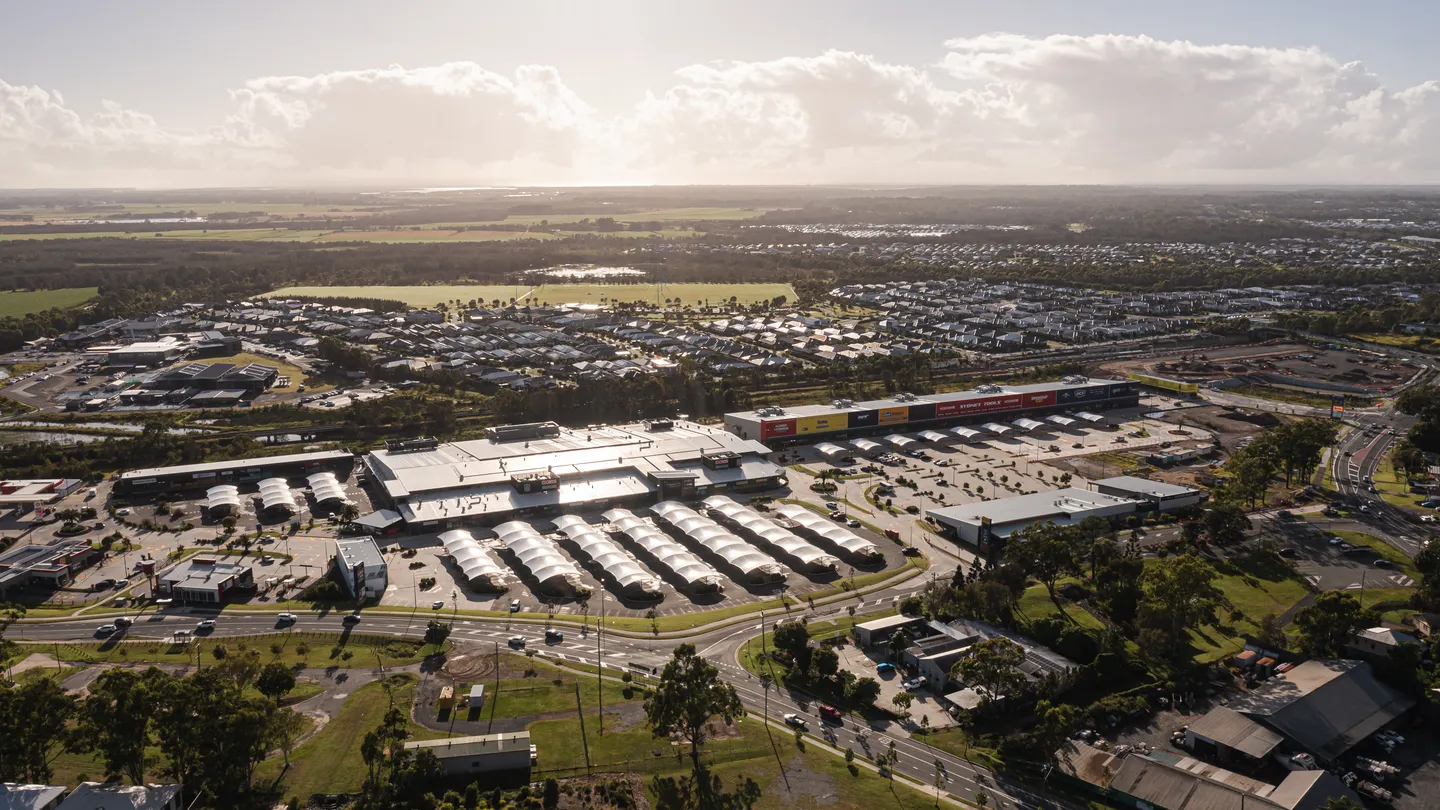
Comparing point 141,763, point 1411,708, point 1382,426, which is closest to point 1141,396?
point 1382,426

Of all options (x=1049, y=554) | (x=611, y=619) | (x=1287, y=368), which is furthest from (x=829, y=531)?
(x=1287, y=368)

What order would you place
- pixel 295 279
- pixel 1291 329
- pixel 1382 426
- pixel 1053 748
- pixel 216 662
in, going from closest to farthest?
pixel 1053 748
pixel 216 662
pixel 1382 426
pixel 1291 329
pixel 295 279

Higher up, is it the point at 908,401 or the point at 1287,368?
the point at 908,401

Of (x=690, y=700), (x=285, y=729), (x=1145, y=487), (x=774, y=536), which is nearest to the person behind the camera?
(x=285, y=729)

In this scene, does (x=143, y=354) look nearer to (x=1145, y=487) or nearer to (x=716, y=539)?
(x=716, y=539)

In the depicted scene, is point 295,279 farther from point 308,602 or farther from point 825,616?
point 825,616

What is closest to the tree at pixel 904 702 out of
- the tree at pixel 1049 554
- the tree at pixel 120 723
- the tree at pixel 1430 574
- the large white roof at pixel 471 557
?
the tree at pixel 1049 554
